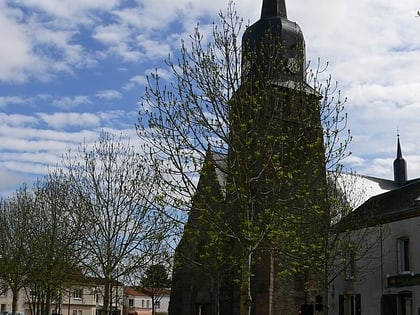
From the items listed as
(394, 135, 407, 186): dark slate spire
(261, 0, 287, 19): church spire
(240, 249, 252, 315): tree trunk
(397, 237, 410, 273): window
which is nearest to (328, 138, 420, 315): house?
(397, 237, 410, 273): window

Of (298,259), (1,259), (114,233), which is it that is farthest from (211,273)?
(298,259)

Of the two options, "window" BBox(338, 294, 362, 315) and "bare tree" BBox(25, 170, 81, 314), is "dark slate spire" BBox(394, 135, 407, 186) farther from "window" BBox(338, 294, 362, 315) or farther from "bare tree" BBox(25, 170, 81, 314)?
"bare tree" BBox(25, 170, 81, 314)

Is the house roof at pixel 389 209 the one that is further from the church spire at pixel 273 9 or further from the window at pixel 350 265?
the church spire at pixel 273 9

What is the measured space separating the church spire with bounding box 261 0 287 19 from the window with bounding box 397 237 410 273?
15.3m

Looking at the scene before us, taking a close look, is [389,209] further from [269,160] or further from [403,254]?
[269,160]

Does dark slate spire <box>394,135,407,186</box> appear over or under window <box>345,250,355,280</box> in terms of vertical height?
over

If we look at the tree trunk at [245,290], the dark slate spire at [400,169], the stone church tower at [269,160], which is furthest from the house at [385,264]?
the dark slate spire at [400,169]

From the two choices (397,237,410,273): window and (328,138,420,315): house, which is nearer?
(328,138,420,315): house

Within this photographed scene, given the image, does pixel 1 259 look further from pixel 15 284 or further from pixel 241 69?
pixel 241 69

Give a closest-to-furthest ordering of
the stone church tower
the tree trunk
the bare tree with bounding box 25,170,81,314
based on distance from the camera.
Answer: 1. the tree trunk
2. the stone church tower
3. the bare tree with bounding box 25,170,81,314

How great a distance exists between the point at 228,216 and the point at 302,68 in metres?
5.81

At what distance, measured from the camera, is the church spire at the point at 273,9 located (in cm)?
4038

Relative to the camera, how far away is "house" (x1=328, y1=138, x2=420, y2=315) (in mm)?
33844

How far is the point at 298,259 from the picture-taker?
66.8 ft
